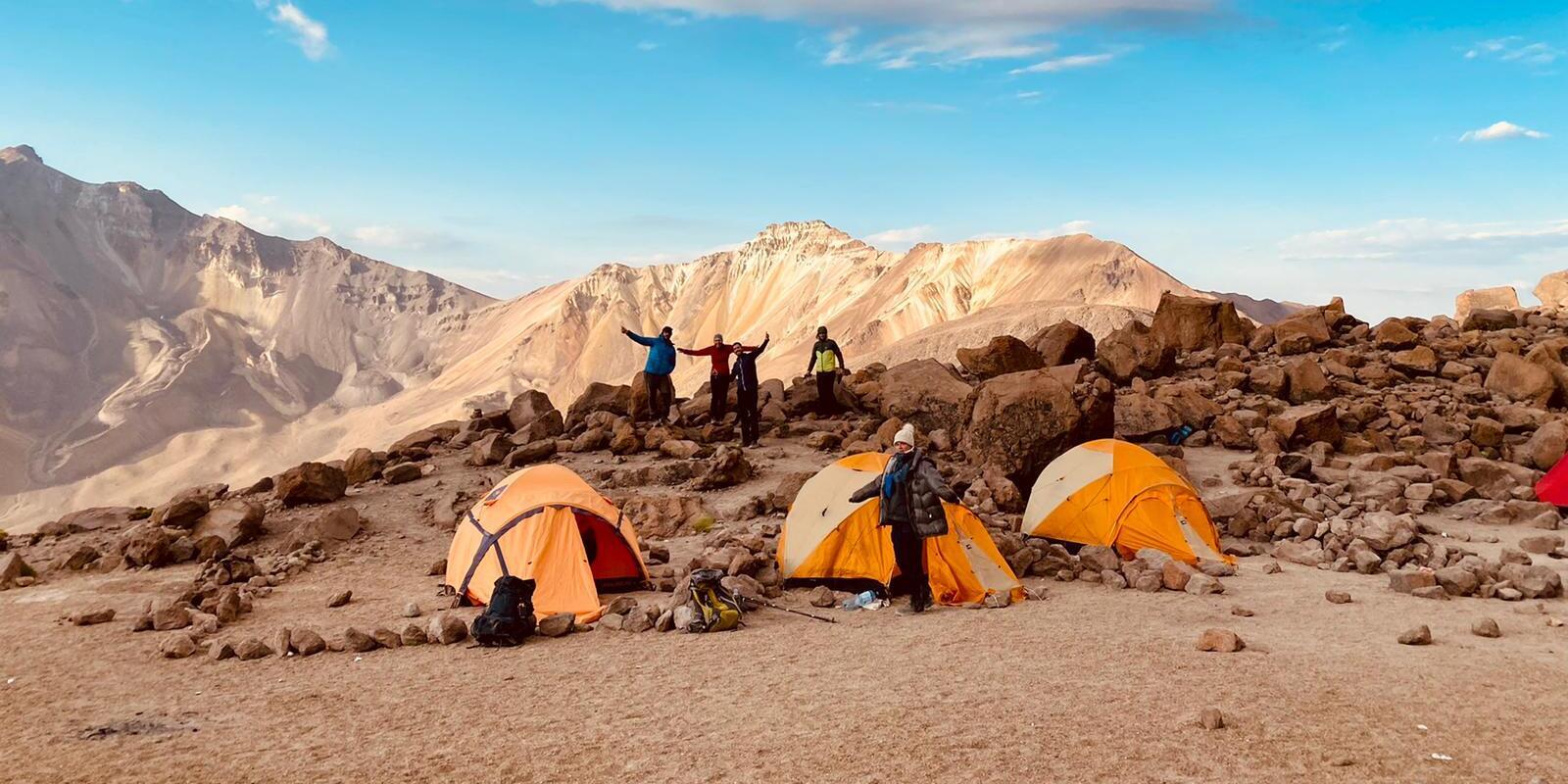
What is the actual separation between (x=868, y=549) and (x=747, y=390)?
29.5ft

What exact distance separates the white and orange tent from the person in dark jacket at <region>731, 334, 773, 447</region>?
7.06m

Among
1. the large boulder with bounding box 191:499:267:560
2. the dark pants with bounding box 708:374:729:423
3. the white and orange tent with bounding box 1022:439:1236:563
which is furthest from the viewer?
the dark pants with bounding box 708:374:729:423

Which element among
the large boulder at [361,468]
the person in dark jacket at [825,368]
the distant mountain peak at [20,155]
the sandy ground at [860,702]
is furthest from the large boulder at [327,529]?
the distant mountain peak at [20,155]

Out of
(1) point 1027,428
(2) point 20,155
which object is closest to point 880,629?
(1) point 1027,428

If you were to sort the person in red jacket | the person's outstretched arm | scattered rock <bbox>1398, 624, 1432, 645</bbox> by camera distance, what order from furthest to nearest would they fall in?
the person in red jacket < the person's outstretched arm < scattered rock <bbox>1398, 624, 1432, 645</bbox>

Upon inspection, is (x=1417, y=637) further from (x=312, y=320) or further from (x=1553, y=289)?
(x=312, y=320)

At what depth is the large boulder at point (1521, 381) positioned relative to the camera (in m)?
22.0

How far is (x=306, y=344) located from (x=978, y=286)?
3413 inches

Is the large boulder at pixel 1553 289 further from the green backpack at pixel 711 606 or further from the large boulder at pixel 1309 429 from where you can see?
the green backpack at pixel 711 606

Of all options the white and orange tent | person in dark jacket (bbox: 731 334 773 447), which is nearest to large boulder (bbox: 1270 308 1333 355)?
person in dark jacket (bbox: 731 334 773 447)

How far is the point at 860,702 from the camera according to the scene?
7613 millimetres

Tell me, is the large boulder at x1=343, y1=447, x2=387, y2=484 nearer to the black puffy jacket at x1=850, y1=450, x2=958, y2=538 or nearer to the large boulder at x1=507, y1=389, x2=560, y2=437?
the large boulder at x1=507, y1=389, x2=560, y2=437

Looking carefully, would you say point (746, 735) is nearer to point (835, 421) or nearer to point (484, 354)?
point (835, 421)

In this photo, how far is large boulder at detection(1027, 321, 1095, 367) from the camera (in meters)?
26.1
